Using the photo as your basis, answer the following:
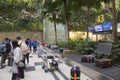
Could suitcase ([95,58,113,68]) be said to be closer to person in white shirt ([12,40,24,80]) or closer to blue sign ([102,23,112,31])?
person in white shirt ([12,40,24,80])

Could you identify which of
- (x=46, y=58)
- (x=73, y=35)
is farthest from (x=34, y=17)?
(x=46, y=58)

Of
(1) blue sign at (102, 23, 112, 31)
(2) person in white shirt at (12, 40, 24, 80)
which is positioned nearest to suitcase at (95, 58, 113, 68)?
(2) person in white shirt at (12, 40, 24, 80)

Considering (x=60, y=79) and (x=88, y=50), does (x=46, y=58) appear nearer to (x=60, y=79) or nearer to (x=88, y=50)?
(x=60, y=79)

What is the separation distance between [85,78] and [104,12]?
29533 mm

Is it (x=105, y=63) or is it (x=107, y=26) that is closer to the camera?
(x=105, y=63)

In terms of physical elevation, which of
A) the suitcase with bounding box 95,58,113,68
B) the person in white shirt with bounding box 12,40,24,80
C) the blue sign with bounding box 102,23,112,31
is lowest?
the suitcase with bounding box 95,58,113,68

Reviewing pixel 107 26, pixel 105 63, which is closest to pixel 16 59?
pixel 105 63

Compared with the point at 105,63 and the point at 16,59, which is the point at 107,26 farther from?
the point at 16,59

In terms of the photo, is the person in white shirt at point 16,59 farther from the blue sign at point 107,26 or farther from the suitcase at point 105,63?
the blue sign at point 107,26

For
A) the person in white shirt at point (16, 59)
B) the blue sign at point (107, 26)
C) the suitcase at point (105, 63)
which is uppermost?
the blue sign at point (107, 26)

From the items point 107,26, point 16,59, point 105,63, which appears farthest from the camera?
point 107,26

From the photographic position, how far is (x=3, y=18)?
4381cm

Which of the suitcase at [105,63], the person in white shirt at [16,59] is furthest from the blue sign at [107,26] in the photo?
the person in white shirt at [16,59]

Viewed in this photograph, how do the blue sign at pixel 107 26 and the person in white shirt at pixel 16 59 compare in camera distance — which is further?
the blue sign at pixel 107 26
